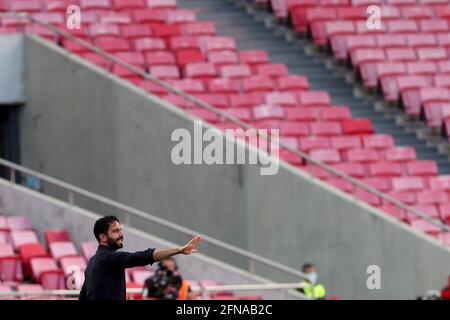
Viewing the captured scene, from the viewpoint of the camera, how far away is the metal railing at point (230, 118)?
64.5 feet

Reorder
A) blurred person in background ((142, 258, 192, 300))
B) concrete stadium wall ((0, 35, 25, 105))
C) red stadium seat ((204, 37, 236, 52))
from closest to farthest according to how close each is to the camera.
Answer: blurred person in background ((142, 258, 192, 300)) < concrete stadium wall ((0, 35, 25, 105)) < red stadium seat ((204, 37, 236, 52))

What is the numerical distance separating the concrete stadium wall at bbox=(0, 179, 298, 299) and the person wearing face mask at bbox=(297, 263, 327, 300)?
0.61m

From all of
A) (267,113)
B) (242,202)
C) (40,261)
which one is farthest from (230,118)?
(40,261)

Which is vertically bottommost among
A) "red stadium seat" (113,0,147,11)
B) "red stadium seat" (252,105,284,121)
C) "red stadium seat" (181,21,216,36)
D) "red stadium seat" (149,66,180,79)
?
"red stadium seat" (252,105,284,121)

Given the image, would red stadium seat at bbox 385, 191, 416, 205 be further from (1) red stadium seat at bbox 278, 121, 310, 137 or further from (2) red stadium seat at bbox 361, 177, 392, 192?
(1) red stadium seat at bbox 278, 121, 310, 137

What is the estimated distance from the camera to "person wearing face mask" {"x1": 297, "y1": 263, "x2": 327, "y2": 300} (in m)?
17.3

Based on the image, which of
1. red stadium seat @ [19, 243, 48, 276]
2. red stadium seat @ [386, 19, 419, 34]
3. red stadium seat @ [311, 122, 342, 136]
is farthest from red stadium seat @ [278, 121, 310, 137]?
red stadium seat @ [19, 243, 48, 276]

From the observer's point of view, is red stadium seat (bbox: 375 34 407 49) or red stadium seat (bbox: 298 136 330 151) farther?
red stadium seat (bbox: 375 34 407 49)

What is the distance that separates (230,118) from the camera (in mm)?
19750

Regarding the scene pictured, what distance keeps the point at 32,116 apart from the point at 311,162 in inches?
135

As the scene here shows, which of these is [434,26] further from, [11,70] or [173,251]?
[173,251]

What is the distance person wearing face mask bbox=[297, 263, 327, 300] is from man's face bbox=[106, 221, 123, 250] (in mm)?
6036

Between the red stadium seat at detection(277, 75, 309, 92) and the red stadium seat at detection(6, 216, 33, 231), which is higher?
the red stadium seat at detection(277, 75, 309, 92)

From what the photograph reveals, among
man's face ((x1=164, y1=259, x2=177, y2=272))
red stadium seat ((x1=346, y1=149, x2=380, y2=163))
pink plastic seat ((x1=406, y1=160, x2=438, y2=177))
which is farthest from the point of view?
pink plastic seat ((x1=406, y1=160, x2=438, y2=177))
